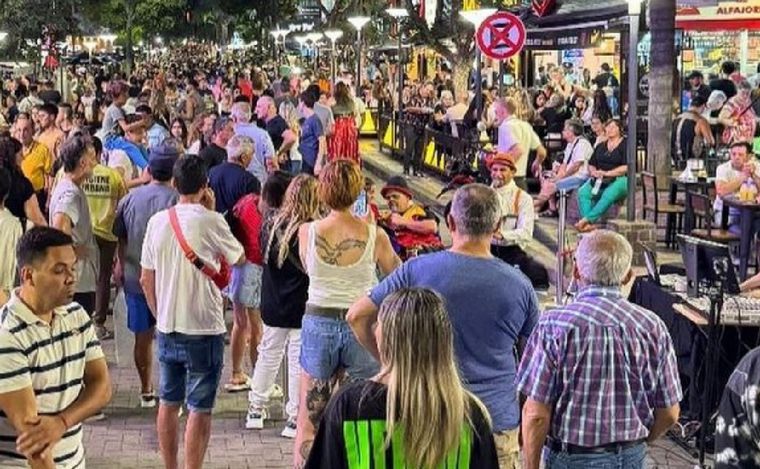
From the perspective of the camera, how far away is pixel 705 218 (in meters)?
13.3

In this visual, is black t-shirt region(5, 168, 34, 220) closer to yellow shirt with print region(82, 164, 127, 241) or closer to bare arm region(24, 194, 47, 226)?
bare arm region(24, 194, 47, 226)

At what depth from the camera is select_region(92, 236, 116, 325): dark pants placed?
1065 centimetres

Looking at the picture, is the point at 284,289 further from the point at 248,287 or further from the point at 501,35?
the point at 501,35

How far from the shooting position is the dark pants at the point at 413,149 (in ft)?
75.8

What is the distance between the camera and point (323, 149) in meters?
16.6

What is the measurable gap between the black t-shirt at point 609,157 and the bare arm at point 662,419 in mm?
9331

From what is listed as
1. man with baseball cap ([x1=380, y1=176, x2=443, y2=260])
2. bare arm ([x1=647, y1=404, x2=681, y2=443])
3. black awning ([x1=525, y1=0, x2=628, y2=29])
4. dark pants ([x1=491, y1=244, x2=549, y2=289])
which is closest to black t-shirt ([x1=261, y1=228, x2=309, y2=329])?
man with baseball cap ([x1=380, y1=176, x2=443, y2=260])

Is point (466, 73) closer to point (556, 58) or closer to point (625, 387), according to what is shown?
point (556, 58)

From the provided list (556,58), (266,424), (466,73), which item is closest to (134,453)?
(266,424)

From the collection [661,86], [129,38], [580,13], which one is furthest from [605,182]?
[129,38]

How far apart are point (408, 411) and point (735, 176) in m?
10.5

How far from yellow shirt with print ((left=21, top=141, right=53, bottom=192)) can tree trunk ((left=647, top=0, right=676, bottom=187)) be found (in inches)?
369

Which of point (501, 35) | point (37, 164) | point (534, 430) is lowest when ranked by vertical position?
point (534, 430)

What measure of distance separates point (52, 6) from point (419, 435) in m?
43.9
